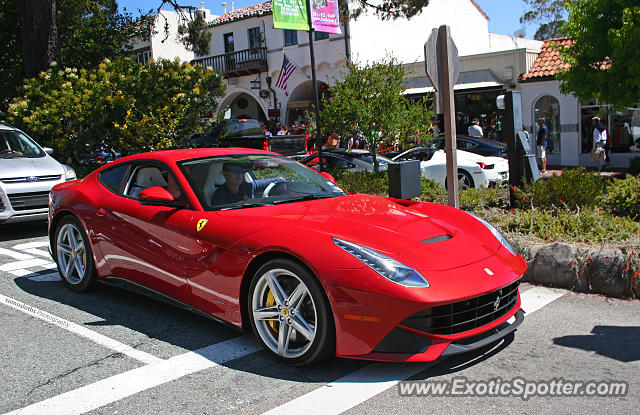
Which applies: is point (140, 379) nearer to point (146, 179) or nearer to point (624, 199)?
point (146, 179)

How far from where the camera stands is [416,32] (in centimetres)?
3194

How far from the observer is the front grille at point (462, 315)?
11.7 ft

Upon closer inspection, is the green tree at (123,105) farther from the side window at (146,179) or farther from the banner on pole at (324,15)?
the side window at (146,179)

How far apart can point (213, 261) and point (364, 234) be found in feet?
3.79

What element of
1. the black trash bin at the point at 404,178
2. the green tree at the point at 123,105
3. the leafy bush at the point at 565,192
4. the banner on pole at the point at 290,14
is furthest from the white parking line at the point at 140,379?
the green tree at the point at 123,105

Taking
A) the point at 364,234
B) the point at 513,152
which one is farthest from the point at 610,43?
the point at 364,234

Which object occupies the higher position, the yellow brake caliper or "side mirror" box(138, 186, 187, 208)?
"side mirror" box(138, 186, 187, 208)

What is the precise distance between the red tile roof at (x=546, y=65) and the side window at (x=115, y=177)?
19686mm

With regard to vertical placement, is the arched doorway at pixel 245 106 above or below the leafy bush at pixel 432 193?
above

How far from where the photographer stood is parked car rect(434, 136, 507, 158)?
1590 cm

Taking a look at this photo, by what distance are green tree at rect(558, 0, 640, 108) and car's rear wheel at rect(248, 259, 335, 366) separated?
493 inches

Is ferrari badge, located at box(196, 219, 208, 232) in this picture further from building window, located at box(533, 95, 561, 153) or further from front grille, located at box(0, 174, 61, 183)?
building window, located at box(533, 95, 561, 153)

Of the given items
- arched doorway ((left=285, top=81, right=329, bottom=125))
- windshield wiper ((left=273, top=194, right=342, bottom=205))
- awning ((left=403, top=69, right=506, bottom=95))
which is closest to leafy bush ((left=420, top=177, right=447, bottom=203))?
windshield wiper ((left=273, top=194, right=342, bottom=205))

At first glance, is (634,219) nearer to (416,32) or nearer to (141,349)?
(141,349)
